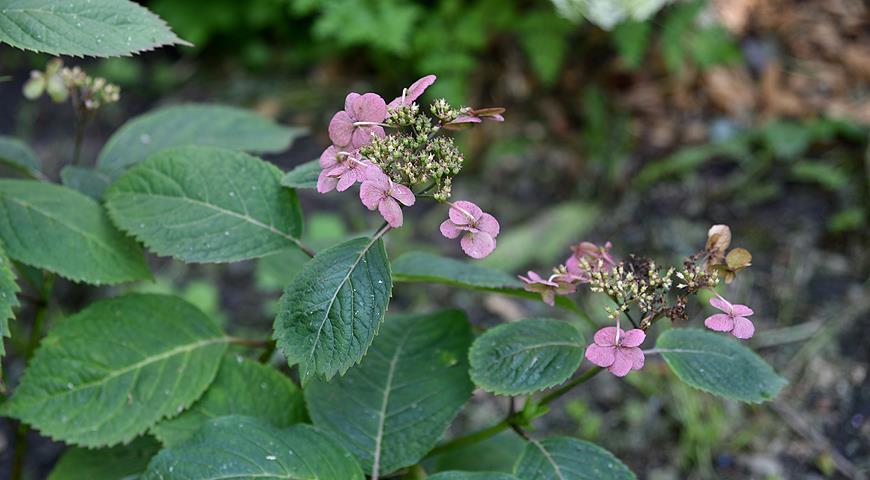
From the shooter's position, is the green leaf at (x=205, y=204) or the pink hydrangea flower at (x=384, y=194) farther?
the green leaf at (x=205, y=204)

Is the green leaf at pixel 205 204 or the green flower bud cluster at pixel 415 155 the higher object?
the green flower bud cluster at pixel 415 155

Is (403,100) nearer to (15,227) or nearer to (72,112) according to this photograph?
(15,227)

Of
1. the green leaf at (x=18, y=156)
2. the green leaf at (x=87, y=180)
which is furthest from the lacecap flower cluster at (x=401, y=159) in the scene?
the green leaf at (x=18, y=156)

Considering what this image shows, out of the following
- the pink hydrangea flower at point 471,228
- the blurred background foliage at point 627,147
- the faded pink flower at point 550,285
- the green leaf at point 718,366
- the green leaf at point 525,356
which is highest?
the pink hydrangea flower at point 471,228

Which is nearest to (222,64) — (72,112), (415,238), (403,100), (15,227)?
(72,112)

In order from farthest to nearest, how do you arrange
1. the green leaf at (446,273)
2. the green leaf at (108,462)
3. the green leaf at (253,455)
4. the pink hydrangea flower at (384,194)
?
the green leaf at (108,462) → the green leaf at (446,273) → the green leaf at (253,455) → the pink hydrangea flower at (384,194)

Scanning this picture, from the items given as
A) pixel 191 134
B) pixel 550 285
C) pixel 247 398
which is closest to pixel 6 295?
pixel 247 398

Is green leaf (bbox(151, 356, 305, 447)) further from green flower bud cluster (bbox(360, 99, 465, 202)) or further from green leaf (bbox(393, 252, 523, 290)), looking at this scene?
green flower bud cluster (bbox(360, 99, 465, 202))

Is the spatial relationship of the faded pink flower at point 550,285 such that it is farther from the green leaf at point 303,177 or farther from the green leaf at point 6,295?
the green leaf at point 6,295
